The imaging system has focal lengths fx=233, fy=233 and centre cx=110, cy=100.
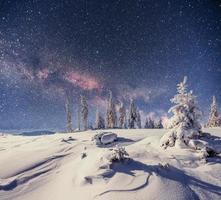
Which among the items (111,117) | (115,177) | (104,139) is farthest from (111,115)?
(115,177)

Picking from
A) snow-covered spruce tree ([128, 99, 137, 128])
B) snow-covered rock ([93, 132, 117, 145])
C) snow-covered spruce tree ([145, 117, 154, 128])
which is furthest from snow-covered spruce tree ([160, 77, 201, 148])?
snow-covered spruce tree ([145, 117, 154, 128])

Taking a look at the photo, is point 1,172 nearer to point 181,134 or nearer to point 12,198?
point 12,198

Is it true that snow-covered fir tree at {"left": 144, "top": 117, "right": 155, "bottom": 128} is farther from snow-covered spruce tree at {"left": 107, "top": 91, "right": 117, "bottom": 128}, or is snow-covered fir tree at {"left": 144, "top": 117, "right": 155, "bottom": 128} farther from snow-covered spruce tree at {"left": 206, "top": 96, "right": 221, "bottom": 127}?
snow-covered spruce tree at {"left": 206, "top": 96, "right": 221, "bottom": 127}

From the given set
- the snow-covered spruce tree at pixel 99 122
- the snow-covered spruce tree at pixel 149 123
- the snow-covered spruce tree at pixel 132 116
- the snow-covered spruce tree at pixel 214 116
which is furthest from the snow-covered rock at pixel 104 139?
the snow-covered spruce tree at pixel 149 123

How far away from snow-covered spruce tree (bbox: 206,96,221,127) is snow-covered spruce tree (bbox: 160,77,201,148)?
47.8 meters

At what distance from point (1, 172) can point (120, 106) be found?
206 feet

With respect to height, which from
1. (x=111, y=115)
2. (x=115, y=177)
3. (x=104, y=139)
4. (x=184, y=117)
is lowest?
(x=115, y=177)

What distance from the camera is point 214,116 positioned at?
60.5 m

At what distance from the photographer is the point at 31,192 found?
1189 centimetres

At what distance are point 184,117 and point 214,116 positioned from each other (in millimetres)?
49502

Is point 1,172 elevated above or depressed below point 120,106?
below

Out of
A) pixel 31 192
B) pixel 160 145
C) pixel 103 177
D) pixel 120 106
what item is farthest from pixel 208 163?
pixel 120 106

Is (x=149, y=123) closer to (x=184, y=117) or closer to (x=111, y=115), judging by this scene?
(x=111, y=115)

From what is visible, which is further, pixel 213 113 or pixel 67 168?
pixel 213 113
